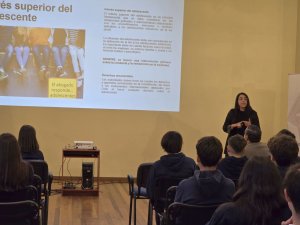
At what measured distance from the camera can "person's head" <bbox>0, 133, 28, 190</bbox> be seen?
304 centimetres

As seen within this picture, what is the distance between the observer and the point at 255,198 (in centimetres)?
207

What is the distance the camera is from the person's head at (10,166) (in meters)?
3.04

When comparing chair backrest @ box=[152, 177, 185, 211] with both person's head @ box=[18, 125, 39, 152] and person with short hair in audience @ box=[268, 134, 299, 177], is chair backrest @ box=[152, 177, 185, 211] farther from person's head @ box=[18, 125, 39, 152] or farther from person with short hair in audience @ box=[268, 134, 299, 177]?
person's head @ box=[18, 125, 39, 152]

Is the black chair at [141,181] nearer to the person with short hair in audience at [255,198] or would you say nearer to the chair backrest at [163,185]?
the chair backrest at [163,185]

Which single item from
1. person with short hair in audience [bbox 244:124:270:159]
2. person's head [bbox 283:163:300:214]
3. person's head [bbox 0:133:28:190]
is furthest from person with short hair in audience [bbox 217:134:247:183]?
person's head [bbox 283:163:300:214]

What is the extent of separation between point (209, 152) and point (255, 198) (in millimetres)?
810

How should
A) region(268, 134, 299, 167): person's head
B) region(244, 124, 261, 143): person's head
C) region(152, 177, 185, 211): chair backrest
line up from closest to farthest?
region(268, 134, 299, 167): person's head < region(152, 177, 185, 211): chair backrest < region(244, 124, 261, 143): person's head

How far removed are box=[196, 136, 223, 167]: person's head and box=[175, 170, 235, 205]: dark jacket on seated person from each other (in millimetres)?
79

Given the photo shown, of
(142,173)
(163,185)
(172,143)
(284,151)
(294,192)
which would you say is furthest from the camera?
(142,173)

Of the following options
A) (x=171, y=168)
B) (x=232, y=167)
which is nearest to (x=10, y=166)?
(x=171, y=168)

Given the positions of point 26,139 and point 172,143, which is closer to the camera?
point 172,143

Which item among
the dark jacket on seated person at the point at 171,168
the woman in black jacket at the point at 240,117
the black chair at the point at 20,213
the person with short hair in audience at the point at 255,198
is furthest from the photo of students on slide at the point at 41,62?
the person with short hair in audience at the point at 255,198

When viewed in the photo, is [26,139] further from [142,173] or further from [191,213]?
[191,213]

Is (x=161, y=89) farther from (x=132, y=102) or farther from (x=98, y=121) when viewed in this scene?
(x=98, y=121)
